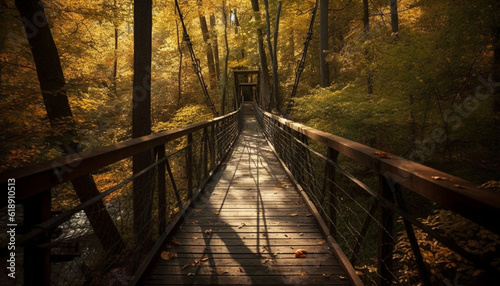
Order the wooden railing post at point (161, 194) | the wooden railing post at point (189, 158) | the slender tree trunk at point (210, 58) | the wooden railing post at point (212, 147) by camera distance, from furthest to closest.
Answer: the slender tree trunk at point (210, 58), the wooden railing post at point (212, 147), the wooden railing post at point (189, 158), the wooden railing post at point (161, 194)

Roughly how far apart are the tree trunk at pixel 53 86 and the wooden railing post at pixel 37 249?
338 centimetres

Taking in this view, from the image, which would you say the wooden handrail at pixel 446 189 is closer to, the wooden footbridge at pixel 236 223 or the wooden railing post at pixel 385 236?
the wooden footbridge at pixel 236 223

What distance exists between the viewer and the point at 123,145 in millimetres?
1942

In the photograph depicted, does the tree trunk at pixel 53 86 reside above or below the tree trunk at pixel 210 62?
below

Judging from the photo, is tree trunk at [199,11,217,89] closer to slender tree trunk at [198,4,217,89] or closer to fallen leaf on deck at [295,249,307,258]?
slender tree trunk at [198,4,217,89]

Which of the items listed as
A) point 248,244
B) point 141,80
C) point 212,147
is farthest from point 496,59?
point 141,80

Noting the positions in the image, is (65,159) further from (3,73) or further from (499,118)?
(499,118)

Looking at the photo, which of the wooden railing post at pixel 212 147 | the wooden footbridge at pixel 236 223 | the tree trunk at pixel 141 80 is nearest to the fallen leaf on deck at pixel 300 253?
the wooden footbridge at pixel 236 223

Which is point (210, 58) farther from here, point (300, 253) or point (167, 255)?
point (300, 253)

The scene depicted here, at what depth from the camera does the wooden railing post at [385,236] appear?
5.27 feet

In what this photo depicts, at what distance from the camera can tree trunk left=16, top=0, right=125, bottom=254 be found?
4.39 metres

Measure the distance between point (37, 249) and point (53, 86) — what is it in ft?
14.5

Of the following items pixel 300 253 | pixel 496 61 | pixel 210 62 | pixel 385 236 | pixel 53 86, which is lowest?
pixel 300 253

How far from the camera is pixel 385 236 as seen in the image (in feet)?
5.45
